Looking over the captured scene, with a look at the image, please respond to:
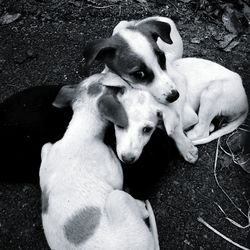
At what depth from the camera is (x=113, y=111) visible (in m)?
2.96

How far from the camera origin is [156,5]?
4.90 meters

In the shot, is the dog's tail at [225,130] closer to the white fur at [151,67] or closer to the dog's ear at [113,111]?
the white fur at [151,67]

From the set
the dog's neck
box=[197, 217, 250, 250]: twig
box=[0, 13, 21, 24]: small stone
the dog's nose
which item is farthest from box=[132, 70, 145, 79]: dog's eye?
box=[0, 13, 21, 24]: small stone

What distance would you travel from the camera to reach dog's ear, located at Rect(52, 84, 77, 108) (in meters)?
3.25

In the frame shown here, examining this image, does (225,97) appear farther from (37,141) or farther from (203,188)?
(37,141)

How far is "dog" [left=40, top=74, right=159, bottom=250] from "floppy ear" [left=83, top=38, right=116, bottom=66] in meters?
0.20

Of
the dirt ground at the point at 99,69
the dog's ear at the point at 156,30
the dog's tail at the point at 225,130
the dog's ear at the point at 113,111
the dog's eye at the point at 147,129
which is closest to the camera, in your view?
the dog's ear at the point at 113,111

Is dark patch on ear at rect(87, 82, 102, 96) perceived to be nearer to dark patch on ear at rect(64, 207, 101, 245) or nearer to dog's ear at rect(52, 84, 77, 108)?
dog's ear at rect(52, 84, 77, 108)

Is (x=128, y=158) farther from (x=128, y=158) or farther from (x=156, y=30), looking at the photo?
(x=156, y=30)

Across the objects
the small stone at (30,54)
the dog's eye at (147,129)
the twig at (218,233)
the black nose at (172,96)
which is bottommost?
the small stone at (30,54)

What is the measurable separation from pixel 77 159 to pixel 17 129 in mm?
670

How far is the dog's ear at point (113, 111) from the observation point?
2953 mm

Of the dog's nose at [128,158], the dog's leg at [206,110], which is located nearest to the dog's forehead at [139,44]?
the dog's leg at [206,110]

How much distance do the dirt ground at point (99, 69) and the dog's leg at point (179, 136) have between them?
0.34 feet
